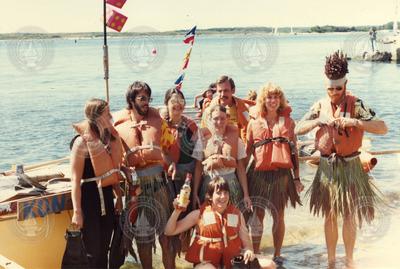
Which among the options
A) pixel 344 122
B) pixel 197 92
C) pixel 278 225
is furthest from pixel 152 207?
pixel 197 92

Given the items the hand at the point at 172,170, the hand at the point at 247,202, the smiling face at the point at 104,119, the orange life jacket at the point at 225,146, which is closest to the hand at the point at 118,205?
the hand at the point at 172,170

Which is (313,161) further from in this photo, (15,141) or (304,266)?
(15,141)

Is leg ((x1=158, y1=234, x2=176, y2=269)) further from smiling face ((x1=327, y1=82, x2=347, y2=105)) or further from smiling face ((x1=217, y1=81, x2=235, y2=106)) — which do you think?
smiling face ((x1=327, y1=82, x2=347, y2=105))

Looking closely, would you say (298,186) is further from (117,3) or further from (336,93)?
(117,3)

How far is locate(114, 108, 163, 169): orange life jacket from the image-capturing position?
4691mm

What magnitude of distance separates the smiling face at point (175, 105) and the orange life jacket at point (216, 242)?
978mm

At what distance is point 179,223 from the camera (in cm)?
467

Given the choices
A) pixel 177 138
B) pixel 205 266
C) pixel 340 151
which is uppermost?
pixel 177 138

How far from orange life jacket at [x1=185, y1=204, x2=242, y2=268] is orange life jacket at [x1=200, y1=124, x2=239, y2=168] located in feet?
1.92

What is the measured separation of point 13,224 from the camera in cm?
485

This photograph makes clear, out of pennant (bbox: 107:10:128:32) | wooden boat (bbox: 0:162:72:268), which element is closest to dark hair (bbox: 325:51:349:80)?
wooden boat (bbox: 0:162:72:268)

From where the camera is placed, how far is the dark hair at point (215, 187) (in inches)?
176

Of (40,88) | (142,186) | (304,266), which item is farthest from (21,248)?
(40,88)

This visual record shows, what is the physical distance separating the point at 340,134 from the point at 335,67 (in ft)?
1.92
